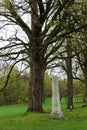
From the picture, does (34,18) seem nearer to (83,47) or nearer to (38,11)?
(38,11)

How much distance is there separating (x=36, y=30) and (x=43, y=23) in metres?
1.13

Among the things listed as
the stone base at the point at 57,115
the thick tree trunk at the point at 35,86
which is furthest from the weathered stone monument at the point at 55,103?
the thick tree trunk at the point at 35,86

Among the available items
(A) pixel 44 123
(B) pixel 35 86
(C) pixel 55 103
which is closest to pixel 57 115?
(C) pixel 55 103

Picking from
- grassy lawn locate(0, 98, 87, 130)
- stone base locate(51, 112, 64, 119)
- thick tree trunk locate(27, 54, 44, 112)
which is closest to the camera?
grassy lawn locate(0, 98, 87, 130)

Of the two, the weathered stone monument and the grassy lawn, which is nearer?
the grassy lawn

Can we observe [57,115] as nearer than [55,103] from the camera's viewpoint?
Yes

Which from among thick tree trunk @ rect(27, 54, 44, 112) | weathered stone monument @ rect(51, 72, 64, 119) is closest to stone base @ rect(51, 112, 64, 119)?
weathered stone monument @ rect(51, 72, 64, 119)

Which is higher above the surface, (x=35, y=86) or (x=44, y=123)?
(x=35, y=86)

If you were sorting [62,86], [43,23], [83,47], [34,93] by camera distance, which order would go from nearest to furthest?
[43,23] < [34,93] < [83,47] < [62,86]

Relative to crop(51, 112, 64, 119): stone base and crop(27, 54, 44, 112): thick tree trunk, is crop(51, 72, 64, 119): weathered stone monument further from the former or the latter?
crop(27, 54, 44, 112): thick tree trunk

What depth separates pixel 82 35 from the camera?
24672 millimetres

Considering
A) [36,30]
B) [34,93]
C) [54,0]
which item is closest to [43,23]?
[36,30]

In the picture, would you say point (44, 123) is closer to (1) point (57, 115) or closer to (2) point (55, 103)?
(1) point (57, 115)

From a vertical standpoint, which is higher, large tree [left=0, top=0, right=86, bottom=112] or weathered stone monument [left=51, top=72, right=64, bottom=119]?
large tree [left=0, top=0, right=86, bottom=112]
